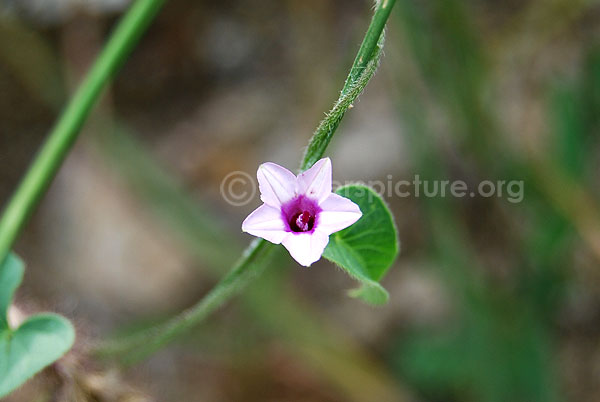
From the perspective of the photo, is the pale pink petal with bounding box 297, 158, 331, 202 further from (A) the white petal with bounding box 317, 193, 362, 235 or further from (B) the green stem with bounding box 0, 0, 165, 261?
(B) the green stem with bounding box 0, 0, 165, 261

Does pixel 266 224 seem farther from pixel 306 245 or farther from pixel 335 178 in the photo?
pixel 335 178

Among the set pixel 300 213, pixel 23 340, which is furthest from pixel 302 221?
pixel 23 340

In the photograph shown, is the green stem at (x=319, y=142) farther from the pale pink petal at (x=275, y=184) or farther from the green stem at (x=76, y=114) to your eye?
the green stem at (x=76, y=114)

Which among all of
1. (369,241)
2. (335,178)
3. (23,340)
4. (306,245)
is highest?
(335,178)

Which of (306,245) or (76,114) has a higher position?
(76,114)

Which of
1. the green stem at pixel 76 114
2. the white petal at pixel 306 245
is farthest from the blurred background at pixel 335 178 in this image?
the white petal at pixel 306 245

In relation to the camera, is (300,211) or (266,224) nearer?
(266,224)
